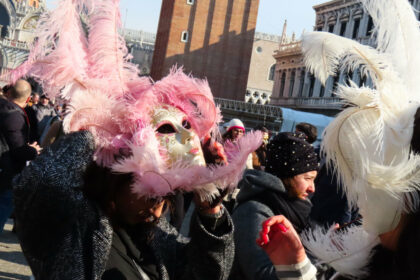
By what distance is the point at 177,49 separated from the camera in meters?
38.7

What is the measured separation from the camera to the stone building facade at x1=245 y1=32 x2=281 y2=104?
6456 cm

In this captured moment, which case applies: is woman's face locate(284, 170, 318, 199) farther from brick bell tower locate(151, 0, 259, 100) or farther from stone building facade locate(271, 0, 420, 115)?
brick bell tower locate(151, 0, 259, 100)

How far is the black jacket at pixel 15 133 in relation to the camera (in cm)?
536

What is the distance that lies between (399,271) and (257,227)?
1.13 meters

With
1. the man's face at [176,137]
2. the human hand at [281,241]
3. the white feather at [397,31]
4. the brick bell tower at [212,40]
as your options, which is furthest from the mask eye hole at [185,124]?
the brick bell tower at [212,40]

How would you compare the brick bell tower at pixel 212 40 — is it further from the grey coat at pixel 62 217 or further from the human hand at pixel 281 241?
the human hand at pixel 281 241

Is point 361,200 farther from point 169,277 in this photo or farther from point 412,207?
point 169,277

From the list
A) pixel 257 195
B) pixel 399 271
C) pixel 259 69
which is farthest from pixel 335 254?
pixel 259 69

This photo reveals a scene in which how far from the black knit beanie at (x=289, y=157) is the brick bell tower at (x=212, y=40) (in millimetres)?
35086

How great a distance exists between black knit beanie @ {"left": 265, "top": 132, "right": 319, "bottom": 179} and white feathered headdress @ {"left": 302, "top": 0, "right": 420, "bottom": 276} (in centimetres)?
122

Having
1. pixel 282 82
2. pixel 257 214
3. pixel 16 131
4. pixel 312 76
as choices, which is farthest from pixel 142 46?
pixel 257 214

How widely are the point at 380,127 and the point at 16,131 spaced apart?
4529 millimetres

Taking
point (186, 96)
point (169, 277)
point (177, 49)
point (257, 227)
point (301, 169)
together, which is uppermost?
point (177, 49)

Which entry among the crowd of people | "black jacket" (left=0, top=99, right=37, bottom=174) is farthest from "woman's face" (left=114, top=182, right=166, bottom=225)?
"black jacket" (left=0, top=99, right=37, bottom=174)
